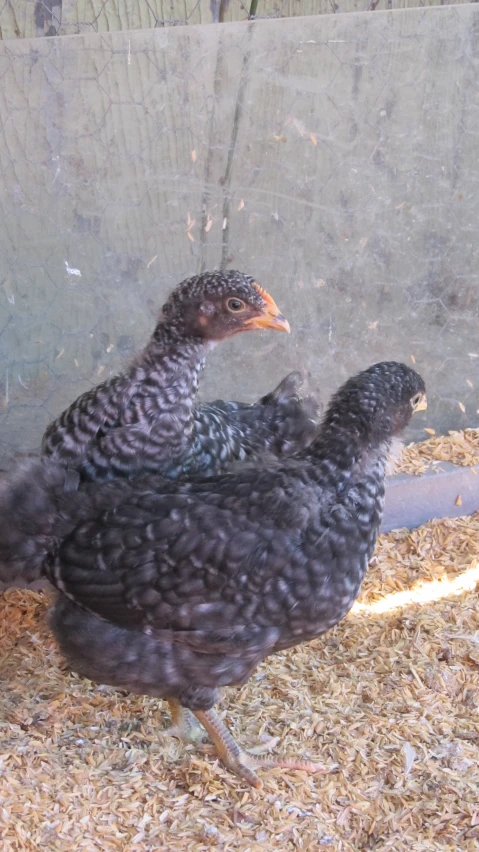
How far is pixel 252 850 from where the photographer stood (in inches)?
77.9

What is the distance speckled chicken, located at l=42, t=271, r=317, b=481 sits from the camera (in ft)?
7.61

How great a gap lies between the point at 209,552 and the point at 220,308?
2.57 ft

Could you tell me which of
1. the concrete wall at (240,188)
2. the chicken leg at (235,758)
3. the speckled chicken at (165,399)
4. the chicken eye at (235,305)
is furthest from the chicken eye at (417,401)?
the concrete wall at (240,188)

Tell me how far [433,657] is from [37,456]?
1494 mm

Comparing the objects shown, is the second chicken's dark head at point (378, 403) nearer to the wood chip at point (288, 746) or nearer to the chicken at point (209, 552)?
the chicken at point (209, 552)

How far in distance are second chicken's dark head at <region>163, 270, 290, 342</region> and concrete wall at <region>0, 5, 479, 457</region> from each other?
3.46ft

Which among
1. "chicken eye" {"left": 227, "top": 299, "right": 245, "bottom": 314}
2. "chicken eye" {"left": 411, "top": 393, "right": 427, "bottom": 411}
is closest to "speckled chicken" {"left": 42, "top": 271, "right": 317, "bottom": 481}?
"chicken eye" {"left": 227, "top": 299, "right": 245, "bottom": 314}

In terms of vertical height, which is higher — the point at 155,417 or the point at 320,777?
the point at 155,417

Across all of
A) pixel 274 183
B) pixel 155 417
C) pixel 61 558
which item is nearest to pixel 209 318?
pixel 155 417

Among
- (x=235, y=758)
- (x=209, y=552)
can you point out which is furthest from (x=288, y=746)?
(x=209, y=552)

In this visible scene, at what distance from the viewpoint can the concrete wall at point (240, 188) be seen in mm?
3090

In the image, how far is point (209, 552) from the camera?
6.53 feet

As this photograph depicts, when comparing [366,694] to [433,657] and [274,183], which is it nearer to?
[433,657]

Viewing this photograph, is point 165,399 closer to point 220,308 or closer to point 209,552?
point 220,308
